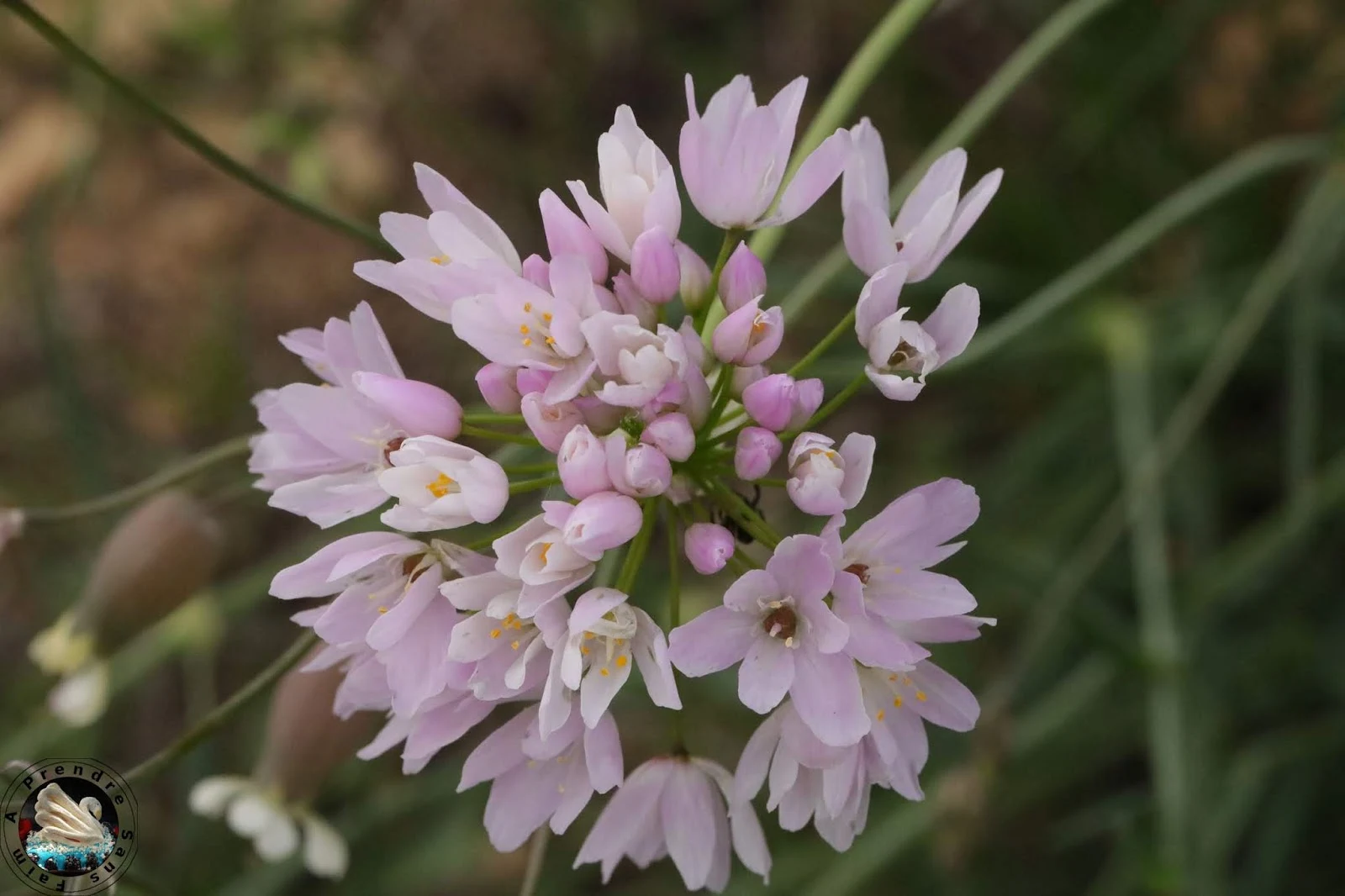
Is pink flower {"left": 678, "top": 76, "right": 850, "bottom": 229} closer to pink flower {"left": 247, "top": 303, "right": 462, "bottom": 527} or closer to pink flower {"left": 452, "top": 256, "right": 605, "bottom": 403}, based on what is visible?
pink flower {"left": 452, "top": 256, "right": 605, "bottom": 403}

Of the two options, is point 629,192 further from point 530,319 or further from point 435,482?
point 435,482

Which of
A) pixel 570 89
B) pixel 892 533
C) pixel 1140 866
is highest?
pixel 570 89

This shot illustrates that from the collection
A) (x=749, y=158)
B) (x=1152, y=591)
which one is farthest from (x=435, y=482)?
(x=1152, y=591)

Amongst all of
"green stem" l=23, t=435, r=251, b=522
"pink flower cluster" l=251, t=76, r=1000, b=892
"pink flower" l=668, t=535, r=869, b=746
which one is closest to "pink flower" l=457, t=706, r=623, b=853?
"pink flower cluster" l=251, t=76, r=1000, b=892

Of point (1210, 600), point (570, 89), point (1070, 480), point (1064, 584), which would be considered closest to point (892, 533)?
point (1064, 584)

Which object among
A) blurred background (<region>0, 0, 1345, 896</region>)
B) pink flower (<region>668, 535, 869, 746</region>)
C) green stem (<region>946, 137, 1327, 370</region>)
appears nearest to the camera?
pink flower (<region>668, 535, 869, 746</region>)

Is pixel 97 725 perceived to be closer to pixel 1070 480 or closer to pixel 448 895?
pixel 448 895

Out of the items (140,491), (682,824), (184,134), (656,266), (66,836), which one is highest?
(184,134)
